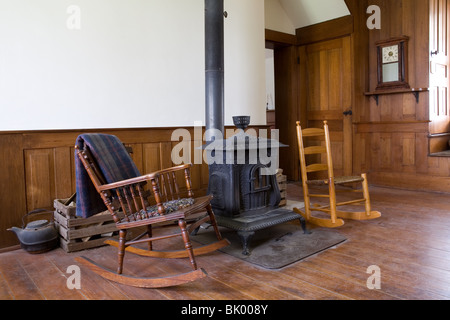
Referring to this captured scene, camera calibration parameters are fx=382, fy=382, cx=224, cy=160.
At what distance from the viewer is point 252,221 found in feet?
9.21

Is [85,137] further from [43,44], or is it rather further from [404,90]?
[404,90]

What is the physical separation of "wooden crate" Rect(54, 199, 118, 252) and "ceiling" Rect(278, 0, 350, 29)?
4.19 metres

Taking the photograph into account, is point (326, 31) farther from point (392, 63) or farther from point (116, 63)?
point (116, 63)

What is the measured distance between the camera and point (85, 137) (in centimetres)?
236

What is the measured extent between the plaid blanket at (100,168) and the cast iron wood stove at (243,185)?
71 centimetres

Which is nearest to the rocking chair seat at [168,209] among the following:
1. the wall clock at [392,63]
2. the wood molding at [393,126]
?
the wood molding at [393,126]

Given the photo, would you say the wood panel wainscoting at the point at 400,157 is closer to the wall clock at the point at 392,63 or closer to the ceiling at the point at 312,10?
the wall clock at the point at 392,63

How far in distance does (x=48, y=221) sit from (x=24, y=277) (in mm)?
768

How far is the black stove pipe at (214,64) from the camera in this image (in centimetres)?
345

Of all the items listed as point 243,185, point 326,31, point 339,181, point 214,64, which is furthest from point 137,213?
point 326,31

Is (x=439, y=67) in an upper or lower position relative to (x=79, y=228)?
upper

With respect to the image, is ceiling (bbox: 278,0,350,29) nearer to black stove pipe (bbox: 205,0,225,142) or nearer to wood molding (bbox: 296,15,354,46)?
wood molding (bbox: 296,15,354,46)

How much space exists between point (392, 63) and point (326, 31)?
1017mm
